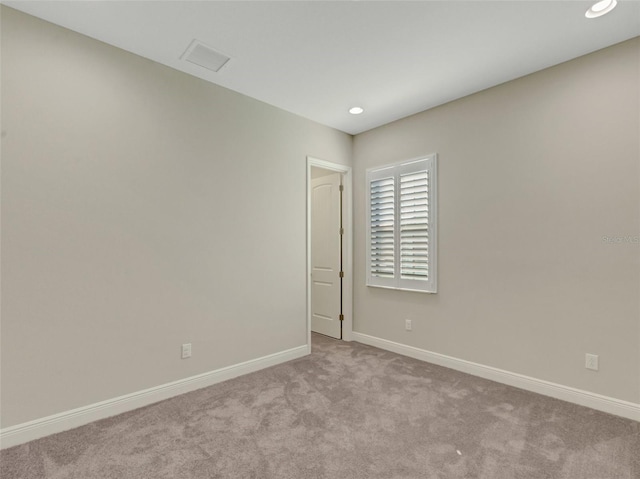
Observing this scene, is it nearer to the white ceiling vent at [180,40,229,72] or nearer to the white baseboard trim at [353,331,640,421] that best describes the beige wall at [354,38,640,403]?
the white baseboard trim at [353,331,640,421]

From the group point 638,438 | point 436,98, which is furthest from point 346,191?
point 638,438

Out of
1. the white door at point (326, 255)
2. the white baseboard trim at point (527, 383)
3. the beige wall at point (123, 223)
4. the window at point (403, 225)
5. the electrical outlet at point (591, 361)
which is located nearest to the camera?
the beige wall at point (123, 223)

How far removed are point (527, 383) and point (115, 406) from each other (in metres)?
3.42

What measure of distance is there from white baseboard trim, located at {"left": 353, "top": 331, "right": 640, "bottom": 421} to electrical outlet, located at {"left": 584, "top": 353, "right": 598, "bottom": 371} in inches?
7.9

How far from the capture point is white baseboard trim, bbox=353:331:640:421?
8.15 ft

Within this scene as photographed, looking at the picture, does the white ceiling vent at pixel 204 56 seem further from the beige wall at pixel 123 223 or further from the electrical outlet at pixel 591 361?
the electrical outlet at pixel 591 361

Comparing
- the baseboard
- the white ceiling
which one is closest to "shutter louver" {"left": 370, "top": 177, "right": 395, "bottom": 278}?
the white ceiling

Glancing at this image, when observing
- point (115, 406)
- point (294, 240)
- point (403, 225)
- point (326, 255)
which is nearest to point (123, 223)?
point (115, 406)

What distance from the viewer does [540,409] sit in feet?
8.49

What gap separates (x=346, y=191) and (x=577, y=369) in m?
3.02

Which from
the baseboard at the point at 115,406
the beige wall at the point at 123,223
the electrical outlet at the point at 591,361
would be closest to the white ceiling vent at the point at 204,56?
the beige wall at the point at 123,223

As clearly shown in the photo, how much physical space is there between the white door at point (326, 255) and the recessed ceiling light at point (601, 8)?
2.89 m

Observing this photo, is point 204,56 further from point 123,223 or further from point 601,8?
point 601,8

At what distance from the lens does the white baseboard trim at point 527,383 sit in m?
2.48
